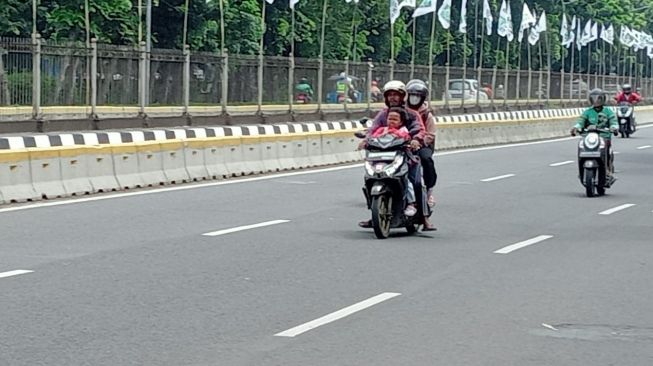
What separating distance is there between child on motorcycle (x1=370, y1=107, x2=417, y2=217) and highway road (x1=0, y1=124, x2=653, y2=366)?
0.47 metres

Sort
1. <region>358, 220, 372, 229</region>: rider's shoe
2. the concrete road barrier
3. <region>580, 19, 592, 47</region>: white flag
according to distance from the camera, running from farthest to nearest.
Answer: <region>580, 19, 592, 47</region>: white flag → the concrete road barrier → <region>358, 220, 372, 229</region>: rider's shoe

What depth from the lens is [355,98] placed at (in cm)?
4238

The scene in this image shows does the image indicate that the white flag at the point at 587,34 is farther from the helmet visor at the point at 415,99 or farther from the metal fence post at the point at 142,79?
the helmet visor at the point at 415,99

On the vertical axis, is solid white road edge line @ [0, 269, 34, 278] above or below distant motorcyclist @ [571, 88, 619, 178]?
below

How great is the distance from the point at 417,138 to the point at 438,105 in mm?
36197

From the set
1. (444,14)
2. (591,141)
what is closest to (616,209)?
(591,141)

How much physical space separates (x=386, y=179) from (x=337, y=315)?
189 inches

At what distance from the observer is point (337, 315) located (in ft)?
30.5

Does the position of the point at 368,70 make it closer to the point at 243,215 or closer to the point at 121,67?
the point at 121,67

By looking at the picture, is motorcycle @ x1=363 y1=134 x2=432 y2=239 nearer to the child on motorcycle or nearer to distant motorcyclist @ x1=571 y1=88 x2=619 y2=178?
the child on motorcycle

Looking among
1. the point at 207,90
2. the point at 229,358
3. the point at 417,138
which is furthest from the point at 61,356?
the point at 207,90

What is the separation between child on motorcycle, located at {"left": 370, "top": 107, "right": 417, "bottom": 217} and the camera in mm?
14070

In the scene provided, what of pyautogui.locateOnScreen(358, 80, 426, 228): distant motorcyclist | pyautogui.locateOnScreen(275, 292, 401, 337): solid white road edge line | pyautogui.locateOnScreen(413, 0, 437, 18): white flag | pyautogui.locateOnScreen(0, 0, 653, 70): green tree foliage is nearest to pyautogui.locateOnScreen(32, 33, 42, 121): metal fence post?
pyautogui.locateOnScreen(358, 80, 426, 228): distant motorcyclist

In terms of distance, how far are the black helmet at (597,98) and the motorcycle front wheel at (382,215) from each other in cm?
696
